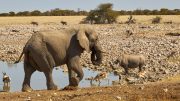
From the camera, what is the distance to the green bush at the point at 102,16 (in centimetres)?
6956

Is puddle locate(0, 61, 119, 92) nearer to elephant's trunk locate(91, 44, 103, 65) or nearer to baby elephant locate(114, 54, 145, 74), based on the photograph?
baby elephant locate(114, 54, 145, 74)

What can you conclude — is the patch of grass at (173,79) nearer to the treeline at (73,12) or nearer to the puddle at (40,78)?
the puddle at (40,78)

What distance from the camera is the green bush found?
228ft

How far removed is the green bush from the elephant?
50569 millimetres

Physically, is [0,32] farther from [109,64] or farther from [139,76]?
[139,76]

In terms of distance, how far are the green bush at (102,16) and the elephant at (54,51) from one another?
50569mm

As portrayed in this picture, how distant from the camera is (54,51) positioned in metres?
18.1

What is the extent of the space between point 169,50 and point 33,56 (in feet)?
55.4

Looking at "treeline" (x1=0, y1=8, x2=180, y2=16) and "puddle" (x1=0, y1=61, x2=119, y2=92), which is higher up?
"puddle" (x1=0, y1=61, x2=119, y2=92)

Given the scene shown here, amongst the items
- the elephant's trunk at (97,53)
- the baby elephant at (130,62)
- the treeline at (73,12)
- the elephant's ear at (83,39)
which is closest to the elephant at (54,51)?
the elephant's ear at (83,39)

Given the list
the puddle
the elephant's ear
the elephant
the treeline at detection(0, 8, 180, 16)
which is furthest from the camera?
the treeline at detection(0, 8, 180, 16)

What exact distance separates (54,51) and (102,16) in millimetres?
52302

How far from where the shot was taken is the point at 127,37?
147 ft

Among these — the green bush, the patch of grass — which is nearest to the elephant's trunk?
the patch of grass
